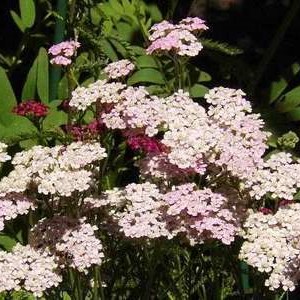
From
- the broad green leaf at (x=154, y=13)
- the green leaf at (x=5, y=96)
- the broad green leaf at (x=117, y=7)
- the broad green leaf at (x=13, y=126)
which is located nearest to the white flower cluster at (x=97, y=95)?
the broad green leaf at (x=13, y=126)

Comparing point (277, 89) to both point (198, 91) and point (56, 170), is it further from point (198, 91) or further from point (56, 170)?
point (56, 170)

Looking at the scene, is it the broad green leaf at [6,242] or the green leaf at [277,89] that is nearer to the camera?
the broad green leaf at [6,242]

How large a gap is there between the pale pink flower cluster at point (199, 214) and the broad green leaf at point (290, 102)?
1084 millimetres

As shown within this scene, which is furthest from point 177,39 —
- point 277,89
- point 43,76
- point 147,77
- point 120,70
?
point 43,76

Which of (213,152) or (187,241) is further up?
(213,152)

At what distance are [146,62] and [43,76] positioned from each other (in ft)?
1.33

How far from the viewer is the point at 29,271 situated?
209 cm

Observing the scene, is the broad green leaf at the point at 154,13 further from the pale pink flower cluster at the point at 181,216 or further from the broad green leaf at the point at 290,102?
the pale pink flower cluster at the point at 181,216

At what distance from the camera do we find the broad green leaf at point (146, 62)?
3.23 meters

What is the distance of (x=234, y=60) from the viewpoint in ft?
→ 11.2

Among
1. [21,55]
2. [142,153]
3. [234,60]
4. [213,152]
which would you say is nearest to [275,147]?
[234,60]

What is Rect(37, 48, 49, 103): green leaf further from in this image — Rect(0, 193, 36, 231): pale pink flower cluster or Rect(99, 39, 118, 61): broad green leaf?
Rect(0, 193, 36, 231): pale pink flower cluster

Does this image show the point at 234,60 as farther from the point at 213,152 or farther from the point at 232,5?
the point at 213,152

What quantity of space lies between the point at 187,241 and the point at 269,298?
325mm
